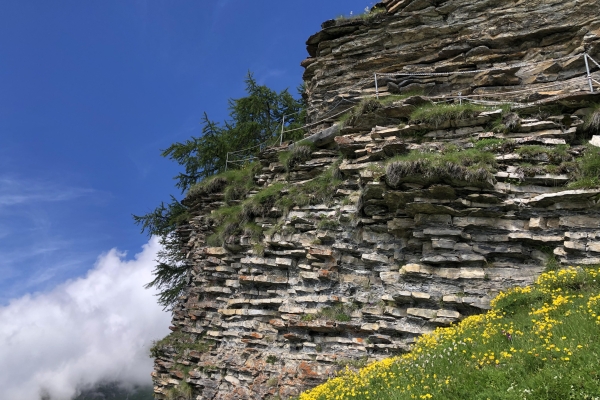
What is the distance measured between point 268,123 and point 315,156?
13.0m

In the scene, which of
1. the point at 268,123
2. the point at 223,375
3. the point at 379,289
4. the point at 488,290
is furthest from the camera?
the point at 268,123

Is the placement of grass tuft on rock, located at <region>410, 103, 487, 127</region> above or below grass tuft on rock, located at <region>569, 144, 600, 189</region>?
above

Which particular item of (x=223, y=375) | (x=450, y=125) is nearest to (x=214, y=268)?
(x=223, y=375)

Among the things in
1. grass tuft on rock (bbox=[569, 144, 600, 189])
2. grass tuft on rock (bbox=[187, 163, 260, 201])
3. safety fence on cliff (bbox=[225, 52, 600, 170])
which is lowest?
grass tuft on rock (bbox=[569, 144, 600, 189])

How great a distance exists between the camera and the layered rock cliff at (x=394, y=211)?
933cm

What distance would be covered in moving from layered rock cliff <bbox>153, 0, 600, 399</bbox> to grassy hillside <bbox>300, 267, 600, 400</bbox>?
1020 millimetres

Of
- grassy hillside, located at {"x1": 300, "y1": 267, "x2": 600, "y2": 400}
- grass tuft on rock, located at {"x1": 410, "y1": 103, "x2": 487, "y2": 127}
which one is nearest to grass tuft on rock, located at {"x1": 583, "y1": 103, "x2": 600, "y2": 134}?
grass tuft on rock, located at {"x1": 410, "y1": 103, "x2": 487, "y2": 127}

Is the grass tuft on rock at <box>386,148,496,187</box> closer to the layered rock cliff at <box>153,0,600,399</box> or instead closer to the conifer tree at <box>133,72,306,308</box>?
the layered rock cliff at <box>153,0,600,399</box>

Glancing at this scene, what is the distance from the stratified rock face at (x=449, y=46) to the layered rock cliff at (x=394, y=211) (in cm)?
6

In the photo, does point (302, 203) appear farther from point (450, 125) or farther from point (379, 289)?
point (450, 125)

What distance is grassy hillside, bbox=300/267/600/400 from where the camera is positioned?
16.0ft

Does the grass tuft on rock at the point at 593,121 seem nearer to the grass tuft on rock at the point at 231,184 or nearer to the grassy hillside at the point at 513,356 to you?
the grassy hillside at the point at 513,356

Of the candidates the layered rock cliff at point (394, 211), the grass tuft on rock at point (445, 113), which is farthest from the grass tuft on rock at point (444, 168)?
the grass tuft on rock at point (445, 113)

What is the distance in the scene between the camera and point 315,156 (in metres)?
14.8
